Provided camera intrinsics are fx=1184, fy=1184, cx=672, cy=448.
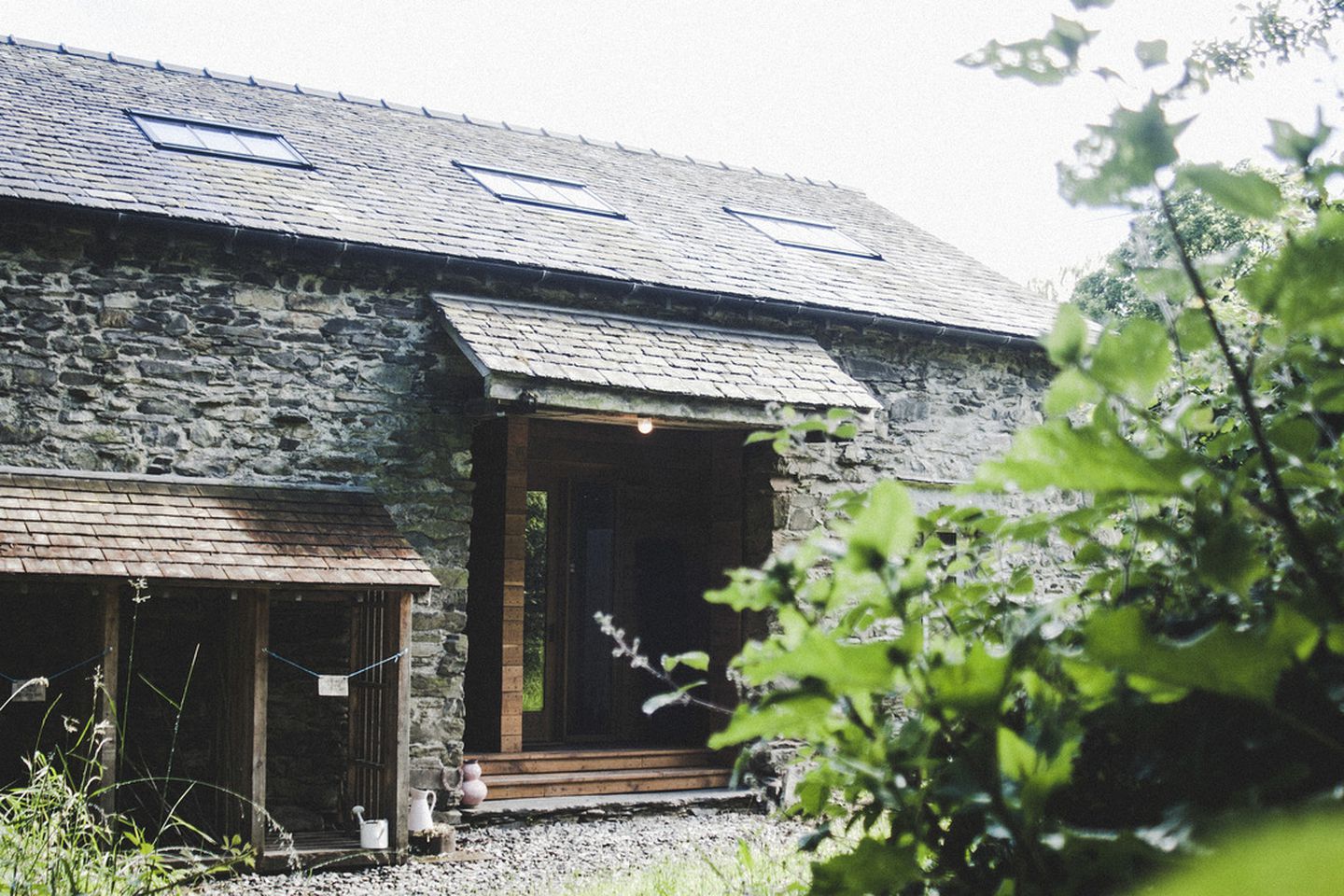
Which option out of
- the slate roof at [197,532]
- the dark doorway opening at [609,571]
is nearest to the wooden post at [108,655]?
the slate roof at [197,532]

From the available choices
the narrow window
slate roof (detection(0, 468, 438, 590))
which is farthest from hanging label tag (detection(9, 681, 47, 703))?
the narrow window

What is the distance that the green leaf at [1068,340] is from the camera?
95 centimetres

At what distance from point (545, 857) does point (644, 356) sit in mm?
3488

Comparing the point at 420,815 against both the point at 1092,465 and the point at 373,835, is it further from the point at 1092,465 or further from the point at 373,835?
the point at 1092,465

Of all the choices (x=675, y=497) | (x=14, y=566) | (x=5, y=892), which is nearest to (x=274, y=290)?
(x=14, y=566)

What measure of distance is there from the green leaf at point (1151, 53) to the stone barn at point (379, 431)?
538 cm

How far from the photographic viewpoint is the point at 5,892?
123 inches

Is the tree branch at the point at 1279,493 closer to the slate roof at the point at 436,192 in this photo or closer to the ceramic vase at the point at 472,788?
the slate roof at the point at 436,192

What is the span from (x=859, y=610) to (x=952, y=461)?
31.7 feet

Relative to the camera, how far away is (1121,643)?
76 cm

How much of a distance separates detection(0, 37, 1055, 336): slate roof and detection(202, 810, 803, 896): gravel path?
13.2 feet

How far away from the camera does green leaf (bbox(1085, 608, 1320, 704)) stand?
2.45 feet

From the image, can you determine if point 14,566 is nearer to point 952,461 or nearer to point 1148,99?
point 1148,99

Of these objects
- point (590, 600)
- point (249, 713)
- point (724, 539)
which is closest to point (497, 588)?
point (590, 600)
